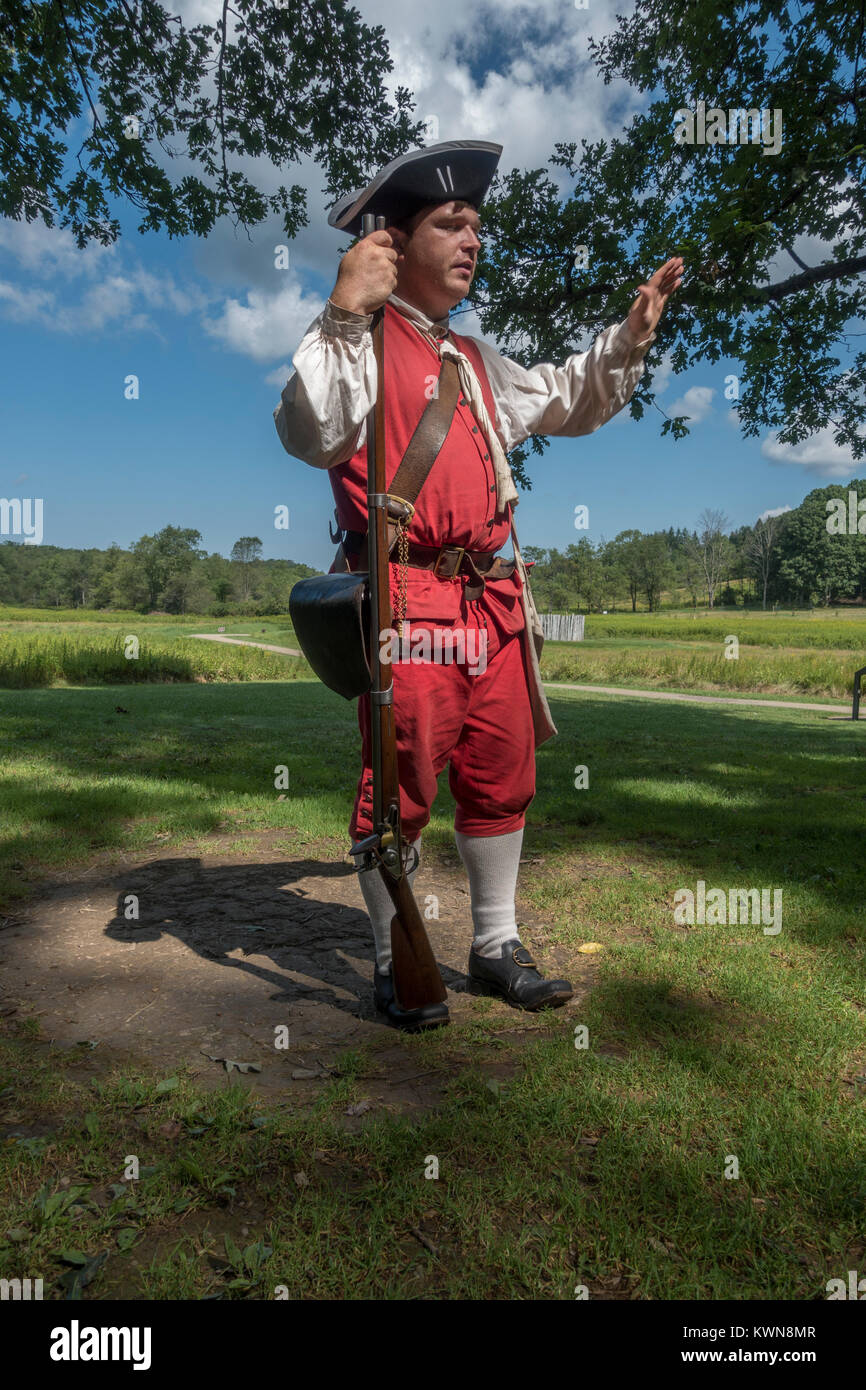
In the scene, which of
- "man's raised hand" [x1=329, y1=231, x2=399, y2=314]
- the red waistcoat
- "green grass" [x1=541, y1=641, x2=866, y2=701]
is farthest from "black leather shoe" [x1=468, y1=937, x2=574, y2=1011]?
"green grass" [x1=541, y1=641, x2=866, y2=701]

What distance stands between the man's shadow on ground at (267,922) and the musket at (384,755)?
38 cm

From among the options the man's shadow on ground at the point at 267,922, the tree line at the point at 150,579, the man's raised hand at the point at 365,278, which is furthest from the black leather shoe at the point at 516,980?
the tree line at the point at 150,579

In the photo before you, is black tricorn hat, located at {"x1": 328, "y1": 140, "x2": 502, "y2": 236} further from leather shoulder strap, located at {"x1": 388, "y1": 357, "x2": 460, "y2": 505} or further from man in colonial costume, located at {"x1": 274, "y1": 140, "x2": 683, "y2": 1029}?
leather shoulder strap, located at {"x1": 388, "y1": 357, "x2": 460, "y2": 505}

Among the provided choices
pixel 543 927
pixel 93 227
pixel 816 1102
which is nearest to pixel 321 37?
pixel 93 227

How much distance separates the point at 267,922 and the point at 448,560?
2.01 metres

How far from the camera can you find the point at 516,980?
2.91 m

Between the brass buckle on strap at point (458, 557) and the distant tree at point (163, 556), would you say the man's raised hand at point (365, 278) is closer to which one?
the brass buckle on strap at point (458, 557)

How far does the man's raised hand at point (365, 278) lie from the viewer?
2328 mm

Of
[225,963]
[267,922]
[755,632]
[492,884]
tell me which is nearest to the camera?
[492,884]

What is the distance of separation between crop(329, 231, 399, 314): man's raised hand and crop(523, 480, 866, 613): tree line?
7453 cm

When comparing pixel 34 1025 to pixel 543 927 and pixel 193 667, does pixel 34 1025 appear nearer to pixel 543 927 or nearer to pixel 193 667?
pixel 543 927

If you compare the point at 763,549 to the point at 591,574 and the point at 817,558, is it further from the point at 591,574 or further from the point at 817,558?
the point at 591,574

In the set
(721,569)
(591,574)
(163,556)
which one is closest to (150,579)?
(163,556)

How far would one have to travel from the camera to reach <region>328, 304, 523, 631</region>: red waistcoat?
267cm
